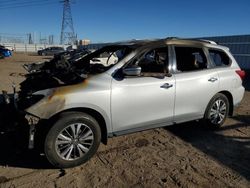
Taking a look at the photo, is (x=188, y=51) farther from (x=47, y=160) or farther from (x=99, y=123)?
(x=47, y=160)

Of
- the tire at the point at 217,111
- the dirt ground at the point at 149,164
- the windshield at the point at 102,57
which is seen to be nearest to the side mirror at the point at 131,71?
the windshield at the point at 102,57

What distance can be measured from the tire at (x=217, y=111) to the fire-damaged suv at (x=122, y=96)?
2 centimetres

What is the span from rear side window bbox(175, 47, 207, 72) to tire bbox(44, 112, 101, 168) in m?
1.98

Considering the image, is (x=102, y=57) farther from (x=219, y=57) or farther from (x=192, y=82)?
(x=219, y=57)

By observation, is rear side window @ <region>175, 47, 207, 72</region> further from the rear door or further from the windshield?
the windshield

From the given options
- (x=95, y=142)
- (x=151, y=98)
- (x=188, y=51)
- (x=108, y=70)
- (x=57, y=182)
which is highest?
(x=188, y=51)

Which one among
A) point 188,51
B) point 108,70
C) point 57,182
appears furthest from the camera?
point 188,51

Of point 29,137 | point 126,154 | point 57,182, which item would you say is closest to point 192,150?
point 126,154

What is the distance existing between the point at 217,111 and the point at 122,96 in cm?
243

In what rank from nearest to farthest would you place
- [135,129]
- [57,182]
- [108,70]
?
1. [57,182]
2. [108,70]
3. [135,129]

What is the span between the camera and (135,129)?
4418 mm

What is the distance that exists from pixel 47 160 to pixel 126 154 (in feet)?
4.14

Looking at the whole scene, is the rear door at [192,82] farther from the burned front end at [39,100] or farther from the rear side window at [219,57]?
the burned front end at [39,100]

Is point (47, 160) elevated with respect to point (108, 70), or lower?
lower
